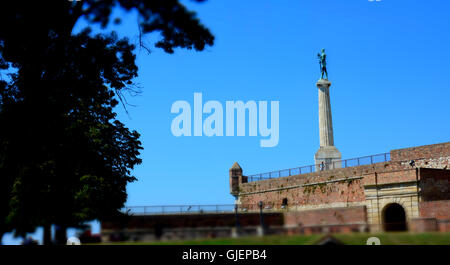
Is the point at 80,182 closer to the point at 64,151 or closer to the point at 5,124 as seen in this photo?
the point at 64,151

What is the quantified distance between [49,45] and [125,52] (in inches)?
95.6

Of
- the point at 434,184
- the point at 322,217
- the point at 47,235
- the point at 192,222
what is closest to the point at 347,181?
the point at 434,184

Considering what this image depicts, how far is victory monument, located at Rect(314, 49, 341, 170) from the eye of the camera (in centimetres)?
4184

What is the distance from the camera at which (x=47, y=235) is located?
36.4 ft

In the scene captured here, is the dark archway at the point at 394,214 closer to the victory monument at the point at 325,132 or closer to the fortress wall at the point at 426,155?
the fortress wall at the point at 426,155

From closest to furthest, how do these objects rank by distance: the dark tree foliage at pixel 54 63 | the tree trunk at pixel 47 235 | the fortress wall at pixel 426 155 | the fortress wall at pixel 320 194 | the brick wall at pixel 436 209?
1. the tree trunk at pixel 47 235
2. the dark tree foliage at pixel 54 63
3. the brick wall at pixel 436 209
4. the fortress wall at pixel 426 155
5. the fortress wall at pixel 320 194

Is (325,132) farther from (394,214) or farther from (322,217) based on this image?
(322,217)

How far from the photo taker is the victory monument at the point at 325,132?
41.8 metres

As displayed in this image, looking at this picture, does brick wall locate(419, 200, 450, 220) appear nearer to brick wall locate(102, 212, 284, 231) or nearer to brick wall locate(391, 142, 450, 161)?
brick wall locate(391, 142, 450, 161)

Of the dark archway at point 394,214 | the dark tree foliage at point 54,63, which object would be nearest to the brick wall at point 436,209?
the dark archway at point 394,214

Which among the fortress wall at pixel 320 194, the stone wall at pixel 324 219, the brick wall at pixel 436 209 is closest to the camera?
the stone wall at pixel 324 219

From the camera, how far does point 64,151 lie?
19.3 m
